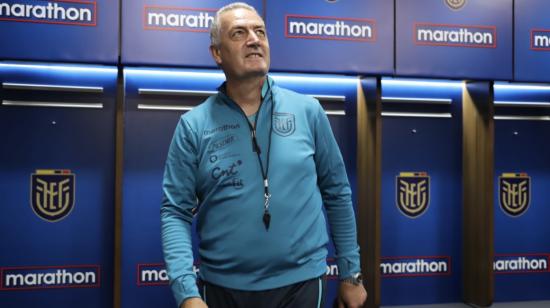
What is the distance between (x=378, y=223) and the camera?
134 inches

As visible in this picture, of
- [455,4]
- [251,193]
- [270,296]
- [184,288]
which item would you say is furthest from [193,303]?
[455,4]

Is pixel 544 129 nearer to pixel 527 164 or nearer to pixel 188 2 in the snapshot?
pixel 527 164

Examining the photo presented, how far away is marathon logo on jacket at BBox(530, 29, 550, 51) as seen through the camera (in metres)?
3.61

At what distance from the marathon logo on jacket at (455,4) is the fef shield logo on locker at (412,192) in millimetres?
1132

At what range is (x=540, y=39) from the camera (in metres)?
3.63

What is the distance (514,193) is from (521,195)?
0.19ft

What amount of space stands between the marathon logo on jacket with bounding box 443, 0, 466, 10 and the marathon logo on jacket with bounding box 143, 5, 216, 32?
150 cm

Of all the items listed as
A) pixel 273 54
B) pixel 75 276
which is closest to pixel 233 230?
pixel 273 54

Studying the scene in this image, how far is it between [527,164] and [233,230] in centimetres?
329

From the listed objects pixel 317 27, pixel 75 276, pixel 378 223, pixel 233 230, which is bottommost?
pixel 75 276

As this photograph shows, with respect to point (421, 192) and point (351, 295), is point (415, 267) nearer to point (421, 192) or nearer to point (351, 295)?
point (421, 192)

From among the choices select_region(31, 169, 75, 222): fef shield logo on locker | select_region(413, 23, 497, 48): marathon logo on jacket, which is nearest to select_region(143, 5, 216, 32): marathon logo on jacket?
select_region(31, 169, 75, 222): fef shield logo on locker

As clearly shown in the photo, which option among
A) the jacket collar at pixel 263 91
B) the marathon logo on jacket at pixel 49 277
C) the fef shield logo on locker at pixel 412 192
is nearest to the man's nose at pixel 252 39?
the jacket collar at pixel 263 91

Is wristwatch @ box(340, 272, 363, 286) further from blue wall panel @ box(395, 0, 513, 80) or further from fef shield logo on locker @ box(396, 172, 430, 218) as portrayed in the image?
fef shield logo on locker @ box(396, 172, 430, 218)
